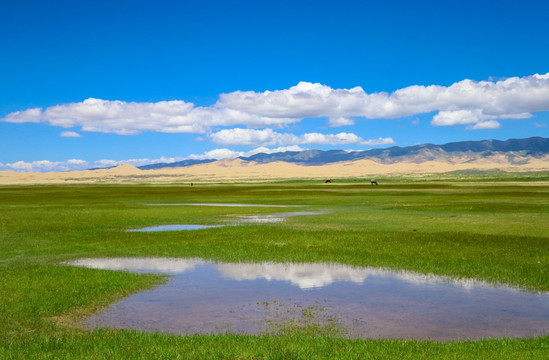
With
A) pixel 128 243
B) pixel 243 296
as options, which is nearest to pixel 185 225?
pixel 128 243

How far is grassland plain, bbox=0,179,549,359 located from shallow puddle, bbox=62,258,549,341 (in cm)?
100

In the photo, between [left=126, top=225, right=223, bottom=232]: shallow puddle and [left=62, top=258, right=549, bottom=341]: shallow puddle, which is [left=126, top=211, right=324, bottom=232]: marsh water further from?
[left=62, top=258, right=549, bottom=341]: shallow puddle

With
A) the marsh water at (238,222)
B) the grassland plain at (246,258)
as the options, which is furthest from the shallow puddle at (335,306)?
the marsh water at (238,222)

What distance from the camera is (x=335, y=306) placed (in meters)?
15.4

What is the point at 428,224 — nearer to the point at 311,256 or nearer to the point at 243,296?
the point at 311,256

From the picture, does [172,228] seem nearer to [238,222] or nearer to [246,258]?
[238,222]

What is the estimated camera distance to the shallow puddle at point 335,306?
521 inches

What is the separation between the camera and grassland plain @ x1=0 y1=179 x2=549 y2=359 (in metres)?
11.1

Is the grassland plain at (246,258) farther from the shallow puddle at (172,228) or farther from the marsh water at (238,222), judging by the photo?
the shallow puddle at (172,228)

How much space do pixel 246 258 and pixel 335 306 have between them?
9.29 meters

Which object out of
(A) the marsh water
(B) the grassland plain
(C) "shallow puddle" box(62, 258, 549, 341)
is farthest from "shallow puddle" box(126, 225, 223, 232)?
(C) "shallow puddle" box(62, 258, 549, 341)

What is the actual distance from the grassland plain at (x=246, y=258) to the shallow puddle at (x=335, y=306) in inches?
39.5

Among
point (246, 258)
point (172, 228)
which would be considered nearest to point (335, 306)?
point (246, 258)

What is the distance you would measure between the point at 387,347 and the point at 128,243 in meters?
22.0
